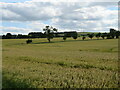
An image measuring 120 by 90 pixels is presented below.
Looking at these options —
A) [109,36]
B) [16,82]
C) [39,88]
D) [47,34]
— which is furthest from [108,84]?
[109,36]

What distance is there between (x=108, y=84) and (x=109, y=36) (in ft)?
409

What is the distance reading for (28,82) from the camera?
723 cm

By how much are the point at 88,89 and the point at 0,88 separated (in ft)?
11.8

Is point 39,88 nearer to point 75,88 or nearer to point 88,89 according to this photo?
point 75,88

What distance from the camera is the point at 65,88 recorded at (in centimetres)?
627

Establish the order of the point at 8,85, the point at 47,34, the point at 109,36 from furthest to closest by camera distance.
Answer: the point at 109,36 → the point at 47,34 → the point at 8,85

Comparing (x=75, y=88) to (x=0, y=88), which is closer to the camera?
(x=75, y=88)

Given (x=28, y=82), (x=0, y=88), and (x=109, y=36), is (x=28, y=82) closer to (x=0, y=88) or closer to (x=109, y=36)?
(x=0, y=88)

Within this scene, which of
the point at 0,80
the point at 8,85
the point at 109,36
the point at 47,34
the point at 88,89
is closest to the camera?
the point at 88,89

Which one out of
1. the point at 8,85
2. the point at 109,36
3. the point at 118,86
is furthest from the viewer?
the point at 109,36

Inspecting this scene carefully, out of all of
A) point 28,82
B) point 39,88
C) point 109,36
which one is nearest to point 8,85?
point 28,82

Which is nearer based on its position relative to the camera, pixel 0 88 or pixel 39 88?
pixel 39 88

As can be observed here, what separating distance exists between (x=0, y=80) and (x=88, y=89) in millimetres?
4286

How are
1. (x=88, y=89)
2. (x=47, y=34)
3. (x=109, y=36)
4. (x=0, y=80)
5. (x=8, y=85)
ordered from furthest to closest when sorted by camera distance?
1. (x=109, y=36)
2. (x=47, y=34)
3. (x=0, y=80)
4. (x=8, y=85)
5. (x=88, y=89)
